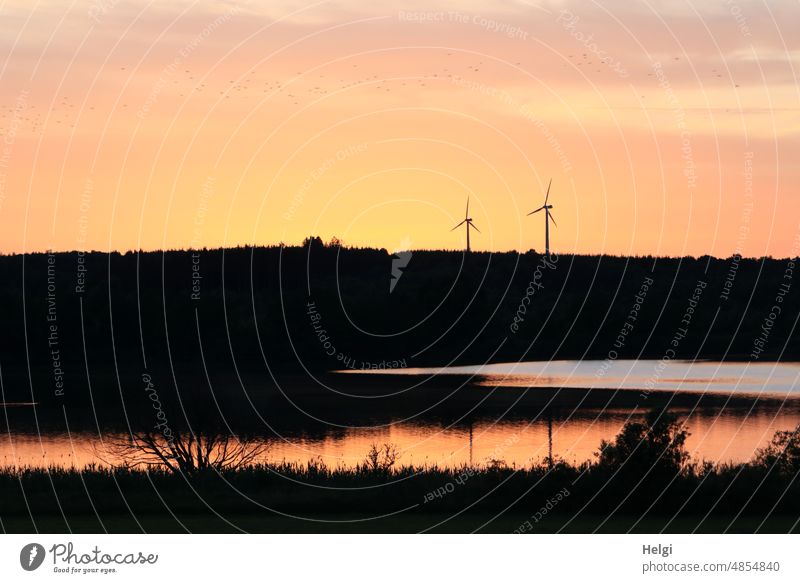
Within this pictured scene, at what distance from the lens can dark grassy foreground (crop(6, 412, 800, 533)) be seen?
35188 mm

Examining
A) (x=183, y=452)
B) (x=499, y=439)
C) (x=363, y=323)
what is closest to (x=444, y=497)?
(x=183, y=452)

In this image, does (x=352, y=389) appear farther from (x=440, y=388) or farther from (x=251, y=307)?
(x=251, y=307)

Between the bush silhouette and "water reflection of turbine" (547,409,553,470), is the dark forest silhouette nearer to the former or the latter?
"water reflection of turbine" (547,409,553,470)

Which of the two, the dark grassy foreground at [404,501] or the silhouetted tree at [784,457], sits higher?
the silhouetted tree at [784,457]

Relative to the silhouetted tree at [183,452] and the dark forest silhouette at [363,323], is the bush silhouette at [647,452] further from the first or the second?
the dark forest silhouette at [363,323]

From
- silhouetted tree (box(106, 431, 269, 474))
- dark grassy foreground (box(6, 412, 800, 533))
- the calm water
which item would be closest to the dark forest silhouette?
the calm water

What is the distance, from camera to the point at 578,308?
129000 millimetres

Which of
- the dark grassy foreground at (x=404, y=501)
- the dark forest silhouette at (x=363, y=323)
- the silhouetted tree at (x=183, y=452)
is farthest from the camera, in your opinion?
the dark forest silhouette at (x=363, y=323)

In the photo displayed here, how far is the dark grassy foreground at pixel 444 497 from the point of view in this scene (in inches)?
1385

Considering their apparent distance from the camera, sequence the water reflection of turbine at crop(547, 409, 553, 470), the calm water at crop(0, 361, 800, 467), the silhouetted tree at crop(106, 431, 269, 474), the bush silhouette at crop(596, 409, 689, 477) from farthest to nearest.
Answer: the water reflection of turbine at crop(547, 409, 553, 470) < the calm water at crop(0, 361, 800, 467) < the silhouetted tree at crop(106, 431, 269, 474) < the bush silhouette at crop(596, 409, 689, 477)

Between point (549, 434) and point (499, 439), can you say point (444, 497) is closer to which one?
point (499, 439)

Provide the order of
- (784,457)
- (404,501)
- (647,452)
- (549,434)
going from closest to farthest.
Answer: (404,501) → (647,452) → (784,457) → (549,434)

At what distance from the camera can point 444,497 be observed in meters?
39.5

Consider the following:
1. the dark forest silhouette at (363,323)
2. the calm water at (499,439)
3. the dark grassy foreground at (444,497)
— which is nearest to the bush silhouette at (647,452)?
the dark grassy foreground at (444,497)
